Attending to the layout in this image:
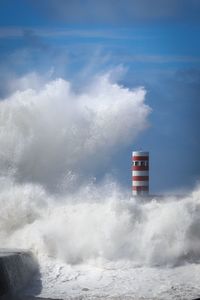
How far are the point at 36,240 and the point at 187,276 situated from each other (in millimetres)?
2203

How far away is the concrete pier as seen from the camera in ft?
19.7

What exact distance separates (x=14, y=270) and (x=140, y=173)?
3375 mm

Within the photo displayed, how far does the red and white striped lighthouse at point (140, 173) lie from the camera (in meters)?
8.98

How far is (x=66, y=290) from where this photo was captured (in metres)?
6.32

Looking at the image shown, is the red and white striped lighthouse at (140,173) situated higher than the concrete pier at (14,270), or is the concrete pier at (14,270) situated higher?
the red and white striped lighthouse at (140,173)

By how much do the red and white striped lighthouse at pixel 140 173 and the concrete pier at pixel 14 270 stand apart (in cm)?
268

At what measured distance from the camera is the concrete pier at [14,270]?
5996mm

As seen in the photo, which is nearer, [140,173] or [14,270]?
[14,270]

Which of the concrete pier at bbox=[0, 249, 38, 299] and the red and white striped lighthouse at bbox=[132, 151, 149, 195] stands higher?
the red and white striped lighthouse at bbox=[132, 151, 149, 195]

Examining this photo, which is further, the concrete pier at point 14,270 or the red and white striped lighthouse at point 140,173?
the red and white striped lighthouse at point 140,173

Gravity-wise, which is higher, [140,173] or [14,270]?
[140,173]

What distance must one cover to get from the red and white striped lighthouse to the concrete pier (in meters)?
2.68

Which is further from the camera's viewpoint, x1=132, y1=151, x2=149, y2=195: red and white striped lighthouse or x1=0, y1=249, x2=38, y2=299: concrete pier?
x1=132, y1=151, x2=149, y2=195: red and white striped lighthouse

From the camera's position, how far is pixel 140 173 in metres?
9.04
